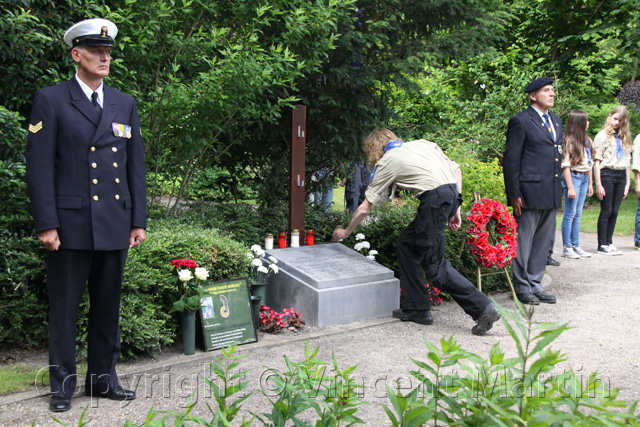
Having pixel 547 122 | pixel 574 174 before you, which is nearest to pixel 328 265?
pixel 547 122

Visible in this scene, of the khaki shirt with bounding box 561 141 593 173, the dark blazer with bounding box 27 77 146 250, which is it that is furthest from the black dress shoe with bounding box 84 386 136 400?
the khaki shirt with bounding box 561 141 593 173

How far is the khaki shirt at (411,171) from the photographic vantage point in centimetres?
555

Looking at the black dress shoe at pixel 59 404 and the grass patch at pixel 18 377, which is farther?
the grass patch at pixel 18 377

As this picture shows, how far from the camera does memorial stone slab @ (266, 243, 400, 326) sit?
→ 563 cm

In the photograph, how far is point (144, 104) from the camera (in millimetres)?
5828

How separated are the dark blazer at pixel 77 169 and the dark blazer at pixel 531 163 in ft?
13.3

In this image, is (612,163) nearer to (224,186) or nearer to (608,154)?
(608,154)

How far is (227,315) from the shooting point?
5.04 m

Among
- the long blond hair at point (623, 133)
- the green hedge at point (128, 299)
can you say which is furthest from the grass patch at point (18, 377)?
the long blond hair at point (623, 133)

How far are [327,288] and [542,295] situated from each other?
244 centimetres

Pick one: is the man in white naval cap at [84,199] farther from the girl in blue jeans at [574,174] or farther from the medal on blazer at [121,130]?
the girl in blue jeans at [574,174]

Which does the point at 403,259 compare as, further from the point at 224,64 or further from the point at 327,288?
the point at 224,64

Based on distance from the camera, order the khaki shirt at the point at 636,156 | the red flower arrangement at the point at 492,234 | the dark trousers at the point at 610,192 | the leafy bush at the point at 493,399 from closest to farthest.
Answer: the leafy bush at the point at 493,399 → the red flower arrangement at the point at 492,234 → the dark trousers at the point at 610,192 → the khaki shirt at the point at 636,156

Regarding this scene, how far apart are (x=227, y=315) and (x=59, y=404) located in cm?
158
